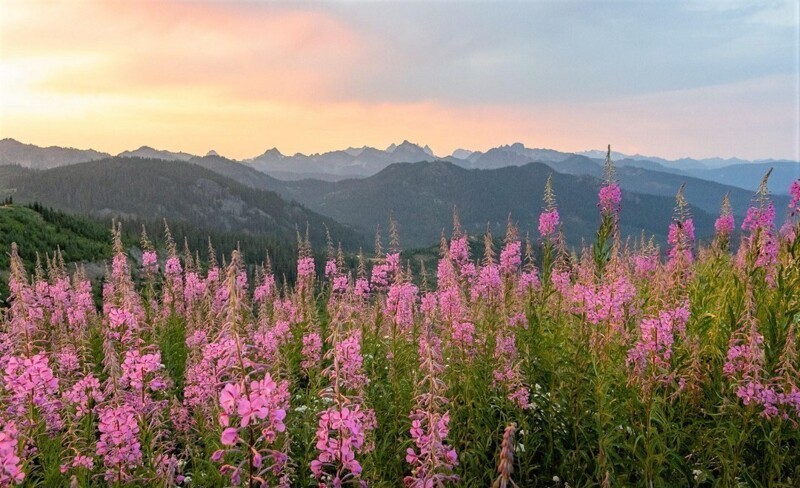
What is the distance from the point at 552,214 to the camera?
8406 millimetres

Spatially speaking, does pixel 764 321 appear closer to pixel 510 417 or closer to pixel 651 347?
pixel 651 347

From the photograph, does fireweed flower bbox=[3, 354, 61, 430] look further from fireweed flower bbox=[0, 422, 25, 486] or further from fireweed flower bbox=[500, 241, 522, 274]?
fireweed flower bbox=[500, 241, 522, 274]

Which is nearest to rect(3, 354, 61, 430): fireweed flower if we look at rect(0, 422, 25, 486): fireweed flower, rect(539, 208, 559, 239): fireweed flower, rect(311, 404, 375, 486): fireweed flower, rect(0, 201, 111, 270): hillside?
rect(0, 422, 25, 486): fireweed flower

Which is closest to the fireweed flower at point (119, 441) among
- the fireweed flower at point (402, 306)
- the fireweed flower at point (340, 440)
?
the fireweed flower at point (340, 440)

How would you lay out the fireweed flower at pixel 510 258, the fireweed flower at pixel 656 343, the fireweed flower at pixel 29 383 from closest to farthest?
the fireweed flower at pixel 29 383, the fireweed flower at pixel 656 343, the fireweed flower at pixel 510 258

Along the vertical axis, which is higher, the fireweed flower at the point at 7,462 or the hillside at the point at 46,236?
the fireweed flower at the point at 7,462

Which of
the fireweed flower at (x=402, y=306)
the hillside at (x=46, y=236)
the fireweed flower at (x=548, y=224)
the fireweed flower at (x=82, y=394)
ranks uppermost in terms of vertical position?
the fireweed flower at (x=548, y=224)

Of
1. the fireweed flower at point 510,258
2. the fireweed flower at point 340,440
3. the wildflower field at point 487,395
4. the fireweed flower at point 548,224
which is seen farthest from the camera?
the fireweed flower at point 510,258

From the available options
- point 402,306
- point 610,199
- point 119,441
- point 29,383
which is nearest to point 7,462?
point 119,441

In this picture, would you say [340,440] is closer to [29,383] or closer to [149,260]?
[29,383]

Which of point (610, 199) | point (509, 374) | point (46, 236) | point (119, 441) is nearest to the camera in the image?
point (119, 441)

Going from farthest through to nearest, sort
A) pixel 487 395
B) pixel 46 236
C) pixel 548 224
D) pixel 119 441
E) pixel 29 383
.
→ pixel 46 236 → pixel 548 224 → pixel 487 395 → pixel 29 383 → pixel 119 441

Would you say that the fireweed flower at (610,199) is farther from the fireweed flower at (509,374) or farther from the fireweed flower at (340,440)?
the fireweed flower at (340,440)

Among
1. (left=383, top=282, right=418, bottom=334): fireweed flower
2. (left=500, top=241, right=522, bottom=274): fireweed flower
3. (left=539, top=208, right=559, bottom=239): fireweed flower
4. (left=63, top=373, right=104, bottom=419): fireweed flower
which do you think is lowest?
(left=63, top=373, right=104, bottom=419): fireweed flower
